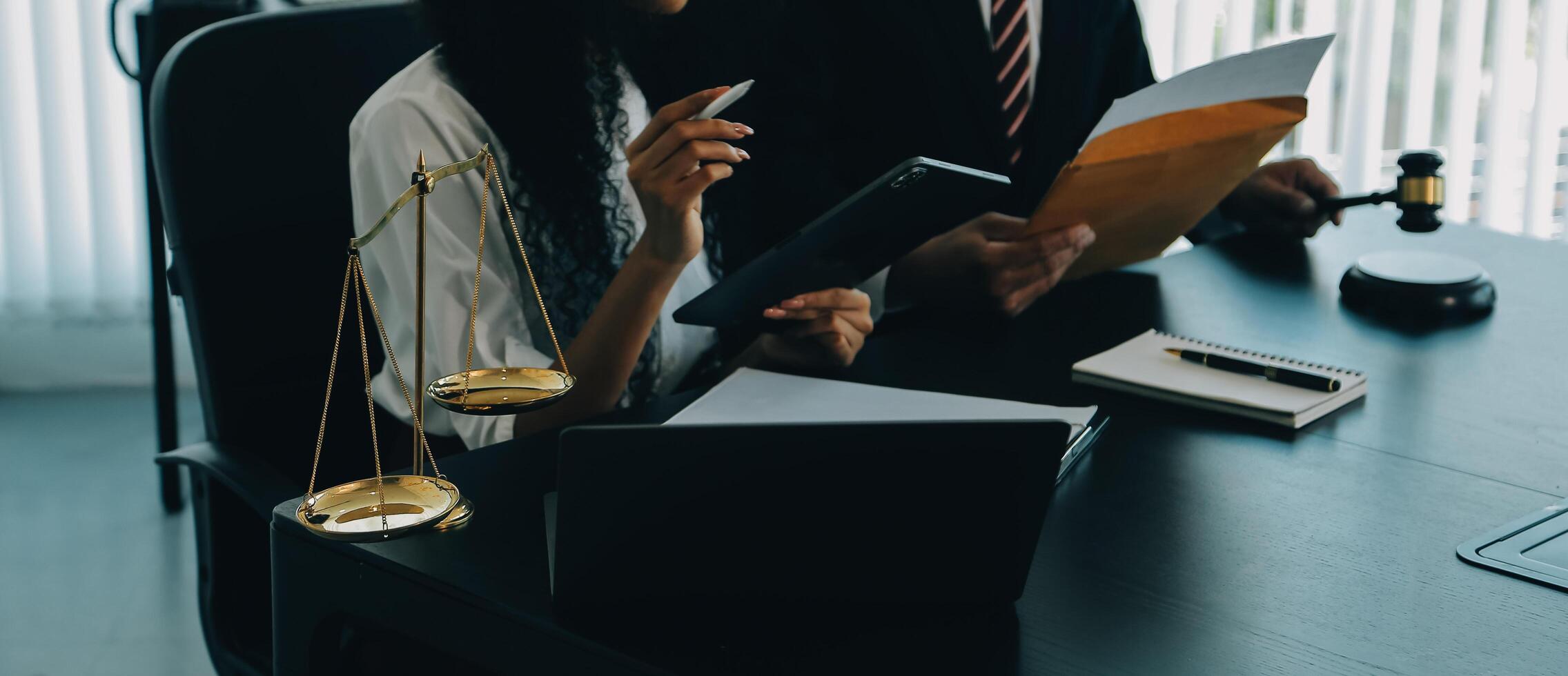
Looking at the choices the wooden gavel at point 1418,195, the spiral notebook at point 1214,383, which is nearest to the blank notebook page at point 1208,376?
the spiral notebook at point 1214,383

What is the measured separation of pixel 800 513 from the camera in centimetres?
64

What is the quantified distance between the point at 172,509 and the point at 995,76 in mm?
2009

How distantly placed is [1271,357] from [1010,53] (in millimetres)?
813

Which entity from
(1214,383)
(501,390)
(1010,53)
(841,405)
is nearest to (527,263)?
(501,390)

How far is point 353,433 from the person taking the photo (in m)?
1.24

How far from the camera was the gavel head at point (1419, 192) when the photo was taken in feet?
5.02

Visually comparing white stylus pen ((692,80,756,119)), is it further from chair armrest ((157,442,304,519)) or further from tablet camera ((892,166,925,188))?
chair armrest ((157,442,304,519))

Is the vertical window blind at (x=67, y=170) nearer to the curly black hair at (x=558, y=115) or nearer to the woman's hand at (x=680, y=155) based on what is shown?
the curly black hair at (x=558, y=115)

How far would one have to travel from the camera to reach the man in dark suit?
1.60m

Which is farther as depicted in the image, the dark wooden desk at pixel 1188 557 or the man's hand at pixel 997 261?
the man's hand at pixel 997 261

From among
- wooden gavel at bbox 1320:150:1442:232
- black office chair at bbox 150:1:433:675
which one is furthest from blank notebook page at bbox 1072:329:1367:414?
black office chair at bbox 150:1:433:675

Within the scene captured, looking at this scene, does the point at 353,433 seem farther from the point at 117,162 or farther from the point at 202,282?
the point at 117,162

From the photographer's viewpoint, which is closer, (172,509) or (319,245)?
(319,245)

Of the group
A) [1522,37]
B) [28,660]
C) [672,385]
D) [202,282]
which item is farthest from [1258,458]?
[1522,37]
